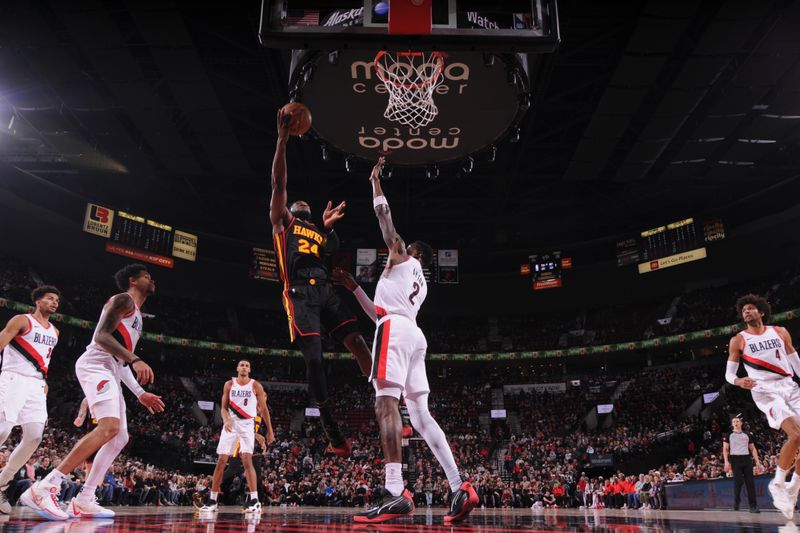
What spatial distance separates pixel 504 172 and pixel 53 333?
55.1ft

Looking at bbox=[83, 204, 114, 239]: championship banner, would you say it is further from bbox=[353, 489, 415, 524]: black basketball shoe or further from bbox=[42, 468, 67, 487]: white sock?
bbox=[353, 489, 415, 524]: black basketball shoe

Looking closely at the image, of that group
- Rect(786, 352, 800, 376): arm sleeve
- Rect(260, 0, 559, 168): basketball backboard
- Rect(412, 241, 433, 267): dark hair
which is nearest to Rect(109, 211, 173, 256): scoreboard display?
Rect(260, 0, 559, 168): basketball backboard


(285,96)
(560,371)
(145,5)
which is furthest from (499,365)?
(145,5)

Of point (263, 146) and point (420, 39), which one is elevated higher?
point (263, 146)

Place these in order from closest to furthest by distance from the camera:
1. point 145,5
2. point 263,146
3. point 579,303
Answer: point 145,5 < point 263,146 < point 579,303

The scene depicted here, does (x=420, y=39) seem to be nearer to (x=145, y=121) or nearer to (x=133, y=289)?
(x=133, y=289)

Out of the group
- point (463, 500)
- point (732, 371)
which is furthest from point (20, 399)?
point (732, 371)

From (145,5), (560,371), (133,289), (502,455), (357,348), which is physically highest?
(145,5)

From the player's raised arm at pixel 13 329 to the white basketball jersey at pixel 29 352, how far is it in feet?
0.17

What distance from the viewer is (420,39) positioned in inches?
238

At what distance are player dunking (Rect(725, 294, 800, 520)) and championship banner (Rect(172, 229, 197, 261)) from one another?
21.8 meters

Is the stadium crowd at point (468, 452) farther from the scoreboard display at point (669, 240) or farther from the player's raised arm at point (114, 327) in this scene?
the player's raised arm at point (114, 327)

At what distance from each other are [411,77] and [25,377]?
620 cm

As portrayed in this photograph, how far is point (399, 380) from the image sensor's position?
4.36 meters
